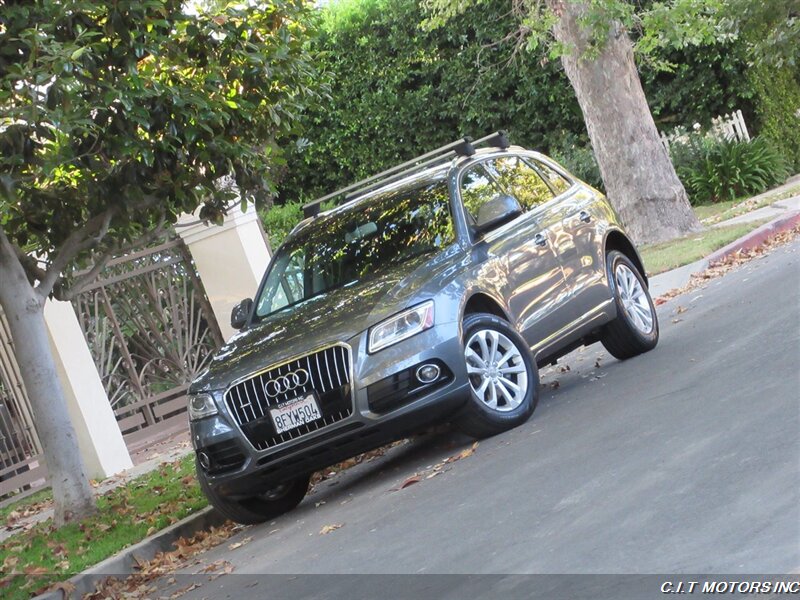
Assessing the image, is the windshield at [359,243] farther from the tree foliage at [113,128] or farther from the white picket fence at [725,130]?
the white picket fence at [725,130]

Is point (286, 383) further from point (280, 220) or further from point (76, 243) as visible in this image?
point (280, 220)

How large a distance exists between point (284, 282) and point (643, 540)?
5337mm

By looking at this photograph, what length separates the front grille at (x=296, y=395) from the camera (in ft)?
28.8

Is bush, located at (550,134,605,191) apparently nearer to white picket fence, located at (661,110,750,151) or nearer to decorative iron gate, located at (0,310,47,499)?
white picket fence, located at (661,110,750,151)

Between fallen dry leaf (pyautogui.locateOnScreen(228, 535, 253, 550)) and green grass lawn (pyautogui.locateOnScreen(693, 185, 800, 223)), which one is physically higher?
green grass lawn (pyautogui.locateOnScreen(693, 185, 800, 223))

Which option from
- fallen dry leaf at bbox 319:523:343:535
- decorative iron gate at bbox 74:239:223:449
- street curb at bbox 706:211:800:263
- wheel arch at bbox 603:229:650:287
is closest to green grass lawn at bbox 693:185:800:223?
street curb at bbox 706:211:800:263

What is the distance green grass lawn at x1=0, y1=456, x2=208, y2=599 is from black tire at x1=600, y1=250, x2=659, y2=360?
11.5 ft

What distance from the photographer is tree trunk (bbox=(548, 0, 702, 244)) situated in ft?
66.5

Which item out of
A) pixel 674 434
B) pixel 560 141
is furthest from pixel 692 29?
pixel 674 434

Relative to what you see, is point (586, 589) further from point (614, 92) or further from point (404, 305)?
point (614, 92)

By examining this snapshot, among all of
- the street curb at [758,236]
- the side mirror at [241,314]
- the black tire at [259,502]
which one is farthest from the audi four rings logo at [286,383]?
the street curb at [758,236]

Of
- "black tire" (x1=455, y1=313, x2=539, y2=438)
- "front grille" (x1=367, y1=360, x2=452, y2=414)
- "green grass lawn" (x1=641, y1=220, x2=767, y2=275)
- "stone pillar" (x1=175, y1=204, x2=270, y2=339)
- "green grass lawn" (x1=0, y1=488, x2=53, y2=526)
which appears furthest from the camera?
"stone pillar" (x1=175, y1=204, x2=270, y2=339)

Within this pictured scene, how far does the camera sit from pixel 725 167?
24.3 meters

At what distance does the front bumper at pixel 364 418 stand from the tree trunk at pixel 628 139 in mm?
11968
